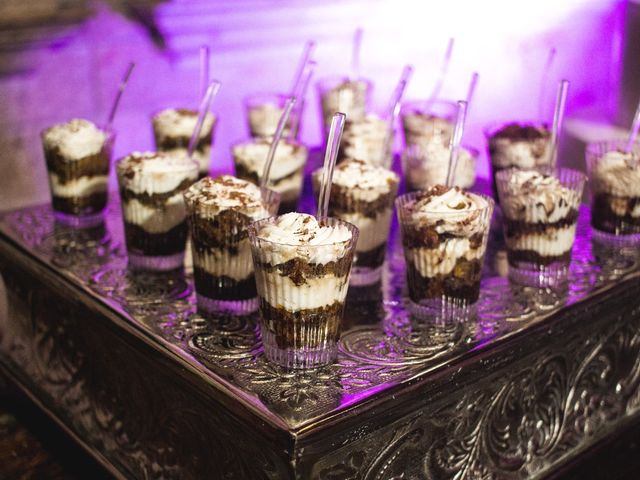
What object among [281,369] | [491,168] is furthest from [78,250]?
[491,168]

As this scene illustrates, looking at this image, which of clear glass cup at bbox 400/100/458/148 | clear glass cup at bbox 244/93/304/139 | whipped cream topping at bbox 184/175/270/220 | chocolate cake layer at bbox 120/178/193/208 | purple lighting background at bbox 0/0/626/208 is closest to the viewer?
whipped cream topping at bbox 184/175/270/220

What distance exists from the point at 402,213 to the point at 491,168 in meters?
0.65

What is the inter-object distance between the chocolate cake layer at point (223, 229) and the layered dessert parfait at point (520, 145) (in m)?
0.75

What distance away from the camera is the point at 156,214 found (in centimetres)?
155

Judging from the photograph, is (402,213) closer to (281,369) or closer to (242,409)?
(281,369)

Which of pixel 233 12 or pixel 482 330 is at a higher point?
pixel 233 12

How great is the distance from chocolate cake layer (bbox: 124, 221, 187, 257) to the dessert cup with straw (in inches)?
15.4

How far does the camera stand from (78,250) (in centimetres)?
167

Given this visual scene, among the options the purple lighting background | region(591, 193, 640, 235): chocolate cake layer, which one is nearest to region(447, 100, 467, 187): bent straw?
region(591, 193, 640, 235): chocolate cake layer

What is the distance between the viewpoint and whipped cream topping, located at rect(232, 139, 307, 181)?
1.80m

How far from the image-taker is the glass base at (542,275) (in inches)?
58.9

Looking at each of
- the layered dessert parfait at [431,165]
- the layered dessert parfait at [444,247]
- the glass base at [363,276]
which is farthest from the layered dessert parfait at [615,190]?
the glass base at [363,276]

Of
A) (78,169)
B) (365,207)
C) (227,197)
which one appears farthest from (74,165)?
(365,207)

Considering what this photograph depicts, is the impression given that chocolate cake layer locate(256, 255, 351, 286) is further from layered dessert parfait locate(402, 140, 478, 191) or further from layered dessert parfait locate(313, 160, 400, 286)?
layered dessert parfait locate(402, 140, 478, 191)
